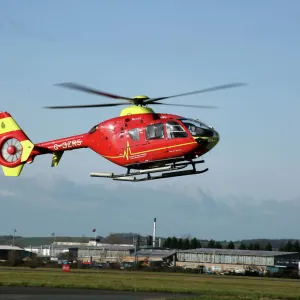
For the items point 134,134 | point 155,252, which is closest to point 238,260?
point 155,252

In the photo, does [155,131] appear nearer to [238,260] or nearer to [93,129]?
[93,129]

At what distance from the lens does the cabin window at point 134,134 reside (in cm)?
4403

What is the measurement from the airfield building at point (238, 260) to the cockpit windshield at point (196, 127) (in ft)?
312

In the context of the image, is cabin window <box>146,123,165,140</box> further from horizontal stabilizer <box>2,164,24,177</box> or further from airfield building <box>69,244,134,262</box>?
A: airfield building <box>69,244,134,262</box>

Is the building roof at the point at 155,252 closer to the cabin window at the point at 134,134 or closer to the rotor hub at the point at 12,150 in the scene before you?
the rotor hub at the point at 12,150

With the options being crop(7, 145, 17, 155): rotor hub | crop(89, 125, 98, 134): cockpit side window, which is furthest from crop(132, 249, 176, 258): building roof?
crop(89, 125, 98, 134): cockpit side window

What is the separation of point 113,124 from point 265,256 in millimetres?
101314

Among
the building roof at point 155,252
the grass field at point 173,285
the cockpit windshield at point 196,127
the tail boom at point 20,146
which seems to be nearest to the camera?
the cockpit windshield at point 196,127

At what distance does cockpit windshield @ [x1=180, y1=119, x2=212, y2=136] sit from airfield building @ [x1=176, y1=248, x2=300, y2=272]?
95.0 m

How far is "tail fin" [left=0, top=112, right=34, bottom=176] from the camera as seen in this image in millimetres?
49281

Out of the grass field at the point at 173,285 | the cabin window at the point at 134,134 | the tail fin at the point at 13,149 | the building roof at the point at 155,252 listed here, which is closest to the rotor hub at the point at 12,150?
the tail fin at the point at 13,149

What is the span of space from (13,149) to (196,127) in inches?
585

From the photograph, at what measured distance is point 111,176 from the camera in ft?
147

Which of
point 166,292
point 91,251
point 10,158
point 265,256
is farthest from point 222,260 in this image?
point 10,158
